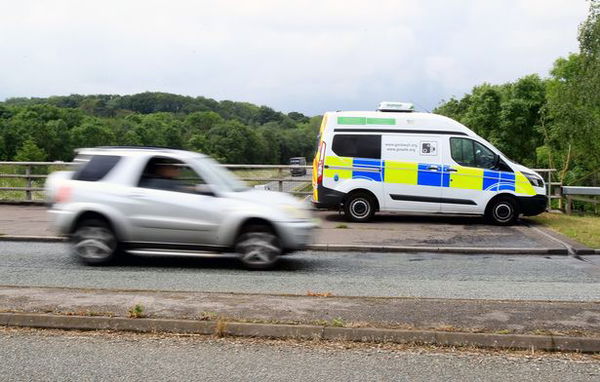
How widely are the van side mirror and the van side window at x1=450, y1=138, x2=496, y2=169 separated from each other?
7.33 meters

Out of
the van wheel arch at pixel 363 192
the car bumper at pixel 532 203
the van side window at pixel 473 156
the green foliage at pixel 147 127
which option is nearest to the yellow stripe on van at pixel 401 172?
the van wheel arch at pixel 363 192

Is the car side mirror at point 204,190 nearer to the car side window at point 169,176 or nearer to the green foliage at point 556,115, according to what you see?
the car side window at point 169,176

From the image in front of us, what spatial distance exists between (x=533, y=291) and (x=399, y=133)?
294 inches

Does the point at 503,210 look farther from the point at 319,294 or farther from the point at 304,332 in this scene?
the point at 304,332

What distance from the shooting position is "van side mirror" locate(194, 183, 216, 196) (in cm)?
912

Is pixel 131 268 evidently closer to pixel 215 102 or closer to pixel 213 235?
pixel 213 235

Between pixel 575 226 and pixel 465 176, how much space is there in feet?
9.04

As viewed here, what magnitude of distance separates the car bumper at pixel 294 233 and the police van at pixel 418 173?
5.56 meters

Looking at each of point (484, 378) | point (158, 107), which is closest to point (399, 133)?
point (484, 378)

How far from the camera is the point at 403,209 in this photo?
14711 mm

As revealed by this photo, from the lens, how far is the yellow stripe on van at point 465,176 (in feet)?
47.6

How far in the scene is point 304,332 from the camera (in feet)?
17.9

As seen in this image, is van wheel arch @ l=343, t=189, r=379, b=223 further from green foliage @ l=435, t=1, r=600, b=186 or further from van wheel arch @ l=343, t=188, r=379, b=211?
green foliage @ l=435, t=1, r=600, b=186

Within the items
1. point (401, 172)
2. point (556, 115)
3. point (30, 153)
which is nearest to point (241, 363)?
point (401, 172)
